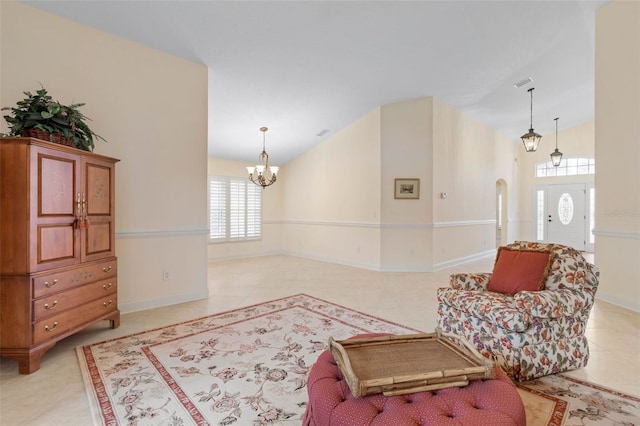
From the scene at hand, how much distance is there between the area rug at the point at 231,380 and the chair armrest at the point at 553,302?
49 centimetres

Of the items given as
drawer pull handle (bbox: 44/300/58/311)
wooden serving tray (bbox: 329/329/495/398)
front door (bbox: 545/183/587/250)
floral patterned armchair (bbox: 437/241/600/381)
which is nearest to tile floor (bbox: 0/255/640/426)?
floral patterned armchair (bbox: 437/241/600/381)

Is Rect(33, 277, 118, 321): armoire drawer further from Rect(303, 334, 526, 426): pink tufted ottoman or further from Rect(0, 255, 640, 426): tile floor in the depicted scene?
Rect(303, 334, 526, 426): pink tufted ottoman

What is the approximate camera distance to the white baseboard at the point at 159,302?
357 centimetres

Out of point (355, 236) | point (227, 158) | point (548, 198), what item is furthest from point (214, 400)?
point (548, 198)

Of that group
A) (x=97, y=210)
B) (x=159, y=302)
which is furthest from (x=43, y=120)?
(x=159, y=302)

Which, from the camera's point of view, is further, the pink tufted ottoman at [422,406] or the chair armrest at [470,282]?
the chair armrest at [470,282]

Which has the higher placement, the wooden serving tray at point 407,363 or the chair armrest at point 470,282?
the chair armrest at point 470,282

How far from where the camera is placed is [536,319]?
2.04 meters

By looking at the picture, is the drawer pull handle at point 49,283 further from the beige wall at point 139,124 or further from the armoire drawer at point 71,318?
the beige wall at point 139,124

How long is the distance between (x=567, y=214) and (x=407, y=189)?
6149 millimetres

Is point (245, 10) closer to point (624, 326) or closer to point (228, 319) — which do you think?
point (228, 319)

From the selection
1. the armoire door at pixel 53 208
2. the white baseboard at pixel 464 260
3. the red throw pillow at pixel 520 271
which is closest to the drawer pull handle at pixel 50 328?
the armoire door at pixel 53 208

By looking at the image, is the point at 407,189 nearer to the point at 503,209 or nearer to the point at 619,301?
the point at 619,301

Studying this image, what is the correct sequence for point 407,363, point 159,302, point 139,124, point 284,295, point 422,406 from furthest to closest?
point 284,295 → point 159,302 → point 139,124 → point 407,363 → point 422,406
